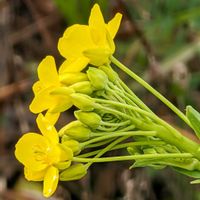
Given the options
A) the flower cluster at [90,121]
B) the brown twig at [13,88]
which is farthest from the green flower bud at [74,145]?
the brown twig at [13,88]

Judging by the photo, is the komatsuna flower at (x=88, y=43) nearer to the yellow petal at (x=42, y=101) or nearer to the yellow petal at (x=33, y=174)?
the yellow petal at (x=42, y=101)

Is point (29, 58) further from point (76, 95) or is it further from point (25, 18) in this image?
point (76, 95)

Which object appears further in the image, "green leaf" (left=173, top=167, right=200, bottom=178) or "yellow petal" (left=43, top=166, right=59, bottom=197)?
"green leaf" (left=173, top=167, right=200, bottom=178)

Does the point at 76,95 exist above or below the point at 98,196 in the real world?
above

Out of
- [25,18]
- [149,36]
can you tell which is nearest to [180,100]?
[149,36]

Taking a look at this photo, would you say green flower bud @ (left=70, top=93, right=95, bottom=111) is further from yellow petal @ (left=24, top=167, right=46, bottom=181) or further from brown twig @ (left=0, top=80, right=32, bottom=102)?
brown twig @ (left=0, top=80, right=32, bottom=102)

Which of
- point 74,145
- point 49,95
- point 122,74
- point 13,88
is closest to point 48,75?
point 49,95

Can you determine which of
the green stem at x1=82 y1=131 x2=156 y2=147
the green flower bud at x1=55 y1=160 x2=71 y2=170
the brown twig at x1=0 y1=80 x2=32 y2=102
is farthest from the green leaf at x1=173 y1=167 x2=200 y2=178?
the brown twig at x1=0 y1=80 x2=32 y2=102

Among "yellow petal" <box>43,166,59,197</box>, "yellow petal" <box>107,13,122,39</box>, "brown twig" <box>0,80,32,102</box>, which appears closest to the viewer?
"yellow petal" <box>43,166,59,197</box>
